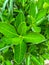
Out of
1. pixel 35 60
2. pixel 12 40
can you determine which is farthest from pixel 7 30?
pixel 35 60

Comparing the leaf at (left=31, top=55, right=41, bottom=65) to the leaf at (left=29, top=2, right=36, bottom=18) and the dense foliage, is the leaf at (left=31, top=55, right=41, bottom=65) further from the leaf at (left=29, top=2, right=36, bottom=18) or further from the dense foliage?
the leaf at (left=29, top=2, right=36, bottom=18)

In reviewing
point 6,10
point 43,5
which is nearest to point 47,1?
point 43,5

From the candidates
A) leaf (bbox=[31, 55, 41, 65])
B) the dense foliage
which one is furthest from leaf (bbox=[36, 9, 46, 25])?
leaf (bbox=[31, 55, 41, 65])

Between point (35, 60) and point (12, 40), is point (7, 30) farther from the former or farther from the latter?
point (35, 60)

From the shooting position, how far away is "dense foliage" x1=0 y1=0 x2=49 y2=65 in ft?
1.36

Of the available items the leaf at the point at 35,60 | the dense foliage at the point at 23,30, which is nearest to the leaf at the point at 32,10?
the dense foliage at the point at 23,30

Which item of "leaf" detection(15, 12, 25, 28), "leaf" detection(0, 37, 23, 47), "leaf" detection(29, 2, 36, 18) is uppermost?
"leaf" detection(29, 2, 36, 18)

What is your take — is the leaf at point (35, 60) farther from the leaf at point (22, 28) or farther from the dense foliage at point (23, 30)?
the leaf at point (22, 28)

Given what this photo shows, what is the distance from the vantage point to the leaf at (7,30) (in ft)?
1.35

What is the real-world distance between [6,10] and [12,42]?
0.40ft

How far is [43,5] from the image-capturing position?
456mm

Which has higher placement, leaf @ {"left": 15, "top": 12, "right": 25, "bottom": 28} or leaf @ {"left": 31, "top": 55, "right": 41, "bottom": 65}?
leaf @ {"left": 15, "top": 12, "right": 25, "bottom": 28}

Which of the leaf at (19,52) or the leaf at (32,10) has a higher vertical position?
the leaf at (32,10)

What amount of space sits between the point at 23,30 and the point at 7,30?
0.04m
